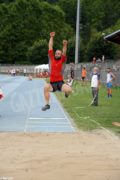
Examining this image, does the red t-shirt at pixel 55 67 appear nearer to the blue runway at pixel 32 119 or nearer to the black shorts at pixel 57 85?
the black shorts at pixel 57 85

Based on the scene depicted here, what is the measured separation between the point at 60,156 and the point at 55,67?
3.82m

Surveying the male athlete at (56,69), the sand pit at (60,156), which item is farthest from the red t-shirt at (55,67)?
the sand pit at (60,156)

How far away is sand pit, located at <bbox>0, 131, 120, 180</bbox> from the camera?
9477mm

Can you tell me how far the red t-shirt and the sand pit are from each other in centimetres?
154

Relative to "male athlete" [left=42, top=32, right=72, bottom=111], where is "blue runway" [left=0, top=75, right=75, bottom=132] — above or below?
below

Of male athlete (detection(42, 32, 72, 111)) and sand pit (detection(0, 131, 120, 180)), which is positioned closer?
sand pit (detection(0, 131, 120, 180))

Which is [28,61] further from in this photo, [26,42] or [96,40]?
[96,40]

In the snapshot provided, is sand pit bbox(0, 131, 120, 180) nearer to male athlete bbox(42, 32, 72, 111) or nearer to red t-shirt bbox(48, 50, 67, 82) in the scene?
male athlete bbox(42, 32, 72, 111)

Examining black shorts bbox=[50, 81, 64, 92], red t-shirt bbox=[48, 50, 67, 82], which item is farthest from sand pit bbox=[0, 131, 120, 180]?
red t-shirt bbox=[48, 50, 67, 82]

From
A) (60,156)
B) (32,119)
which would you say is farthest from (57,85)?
(32,119)

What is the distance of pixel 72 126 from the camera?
17.1m

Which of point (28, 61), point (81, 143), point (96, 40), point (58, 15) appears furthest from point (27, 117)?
point (58, 15)

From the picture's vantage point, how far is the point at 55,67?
14.6 metres

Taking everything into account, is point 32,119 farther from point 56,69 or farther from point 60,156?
point 60,156
